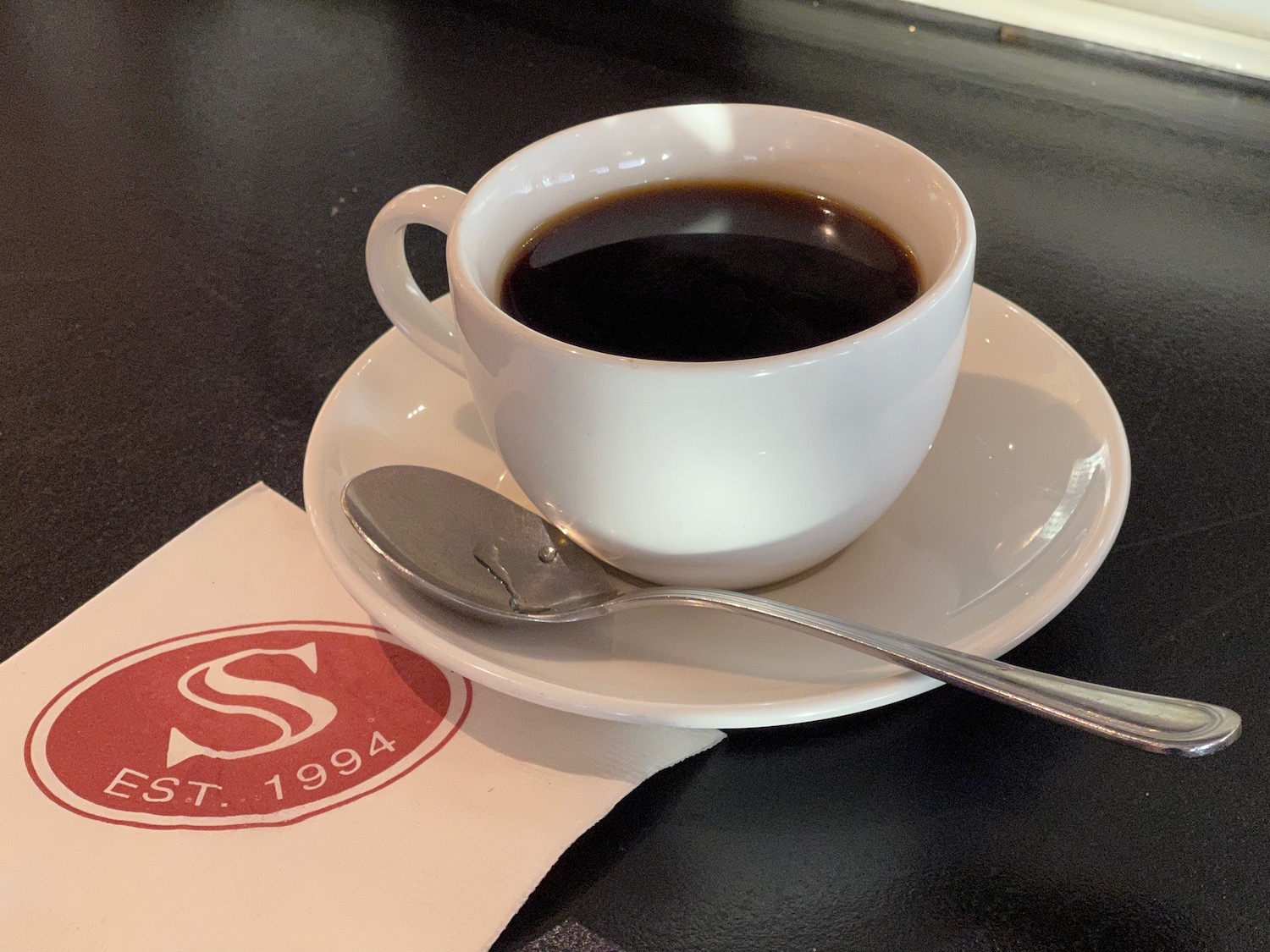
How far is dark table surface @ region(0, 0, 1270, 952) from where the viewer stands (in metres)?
0.41

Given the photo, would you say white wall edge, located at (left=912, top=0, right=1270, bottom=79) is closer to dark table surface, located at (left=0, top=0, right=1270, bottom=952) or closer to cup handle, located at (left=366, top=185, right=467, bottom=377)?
dark table surface, located at (left=0, top=0, right=1270, bottom=952)

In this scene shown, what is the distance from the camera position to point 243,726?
475 millimetres

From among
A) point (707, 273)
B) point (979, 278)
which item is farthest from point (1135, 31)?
point (707, 273)

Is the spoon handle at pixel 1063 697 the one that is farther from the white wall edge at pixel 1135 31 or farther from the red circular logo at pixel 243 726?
the white wall edge at pixel 1135 31

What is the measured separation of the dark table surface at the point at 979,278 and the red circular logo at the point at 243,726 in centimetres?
9

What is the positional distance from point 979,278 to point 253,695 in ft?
1.96

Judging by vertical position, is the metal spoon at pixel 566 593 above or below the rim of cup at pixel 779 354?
below

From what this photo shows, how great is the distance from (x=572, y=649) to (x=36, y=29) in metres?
1.17

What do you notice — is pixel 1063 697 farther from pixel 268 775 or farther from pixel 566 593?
pixel 268 775

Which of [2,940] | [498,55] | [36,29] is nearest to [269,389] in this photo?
[2,940]

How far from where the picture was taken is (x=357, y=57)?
115cm

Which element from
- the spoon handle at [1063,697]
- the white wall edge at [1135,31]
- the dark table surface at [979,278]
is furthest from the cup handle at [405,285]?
the white wall edge at [1135,31]

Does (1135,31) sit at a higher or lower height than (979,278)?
higher

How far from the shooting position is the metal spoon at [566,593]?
1.23 feet
